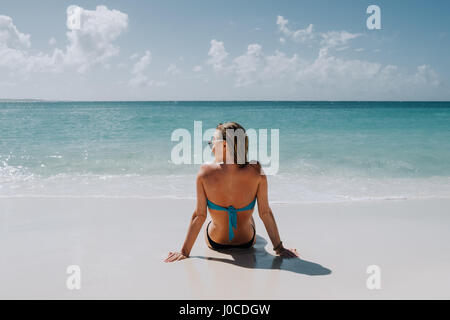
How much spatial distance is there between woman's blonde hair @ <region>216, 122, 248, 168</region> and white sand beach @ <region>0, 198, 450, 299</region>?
97 centimetres

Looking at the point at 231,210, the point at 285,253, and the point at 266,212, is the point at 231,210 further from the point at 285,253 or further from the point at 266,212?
the point at 285,253

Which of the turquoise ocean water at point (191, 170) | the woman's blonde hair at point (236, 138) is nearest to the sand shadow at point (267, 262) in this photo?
the woman's blonde hair at point (236, 138)

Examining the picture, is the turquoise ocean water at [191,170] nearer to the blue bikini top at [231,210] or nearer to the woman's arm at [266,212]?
the woman's arm at [266,212]

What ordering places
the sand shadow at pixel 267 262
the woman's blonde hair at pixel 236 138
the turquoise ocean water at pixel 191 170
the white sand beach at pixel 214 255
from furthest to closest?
Result: the turquoise ocean water at pixel 191 170
the sand shadow at pixel 267 262
the woman's blonde hair at pixel 236 138
the white sand beach at pixel 214 255

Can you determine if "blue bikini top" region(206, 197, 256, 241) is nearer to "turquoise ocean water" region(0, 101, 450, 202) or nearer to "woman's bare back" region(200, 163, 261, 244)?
"woman's bare back" region(200, 163, 261, 244)

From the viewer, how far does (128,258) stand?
3.13 metres

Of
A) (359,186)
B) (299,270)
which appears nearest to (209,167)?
(299,270)

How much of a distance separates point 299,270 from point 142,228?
77.7 inches

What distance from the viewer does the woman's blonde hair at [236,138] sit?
2.76 m

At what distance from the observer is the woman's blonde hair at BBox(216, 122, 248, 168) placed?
2760 millimetres

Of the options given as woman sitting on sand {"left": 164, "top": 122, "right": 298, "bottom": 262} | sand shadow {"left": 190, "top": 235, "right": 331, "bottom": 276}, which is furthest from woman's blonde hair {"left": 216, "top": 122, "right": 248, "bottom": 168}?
sand shadow {"left": 190, "top": 235, "right": 331, "bottom": 276}

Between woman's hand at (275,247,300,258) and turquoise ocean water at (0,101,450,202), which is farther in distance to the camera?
turquoise ocean water at (0,101,450,202)
